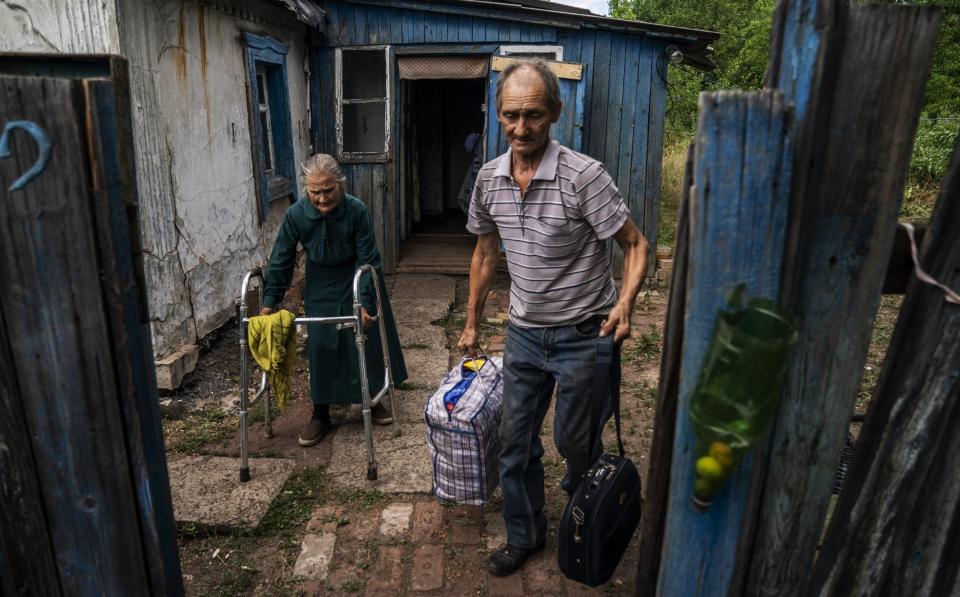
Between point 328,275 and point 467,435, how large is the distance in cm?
166

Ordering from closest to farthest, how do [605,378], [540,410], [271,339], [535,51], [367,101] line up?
[605,378] < [540,410] < [271,339] < [535,51] < [367,101]

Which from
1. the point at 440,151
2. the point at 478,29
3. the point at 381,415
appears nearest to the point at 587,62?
the point at 478,29

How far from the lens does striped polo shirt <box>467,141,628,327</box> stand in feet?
8.59

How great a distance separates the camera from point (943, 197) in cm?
140

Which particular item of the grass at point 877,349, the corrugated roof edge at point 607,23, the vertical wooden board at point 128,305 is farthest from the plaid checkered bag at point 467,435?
the corrugated roof edge at point 607,23

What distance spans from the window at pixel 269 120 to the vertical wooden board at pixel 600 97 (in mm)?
3492

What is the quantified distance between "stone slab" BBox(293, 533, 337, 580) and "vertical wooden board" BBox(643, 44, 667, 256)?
5953 millimetres

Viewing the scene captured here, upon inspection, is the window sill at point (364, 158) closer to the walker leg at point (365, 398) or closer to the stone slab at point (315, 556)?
the walker leg at point (365, 398)

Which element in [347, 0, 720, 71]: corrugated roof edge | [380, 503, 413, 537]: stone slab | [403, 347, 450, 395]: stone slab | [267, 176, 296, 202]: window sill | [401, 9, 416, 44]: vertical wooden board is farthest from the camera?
[401, 9, 416, 44]: vertical wooden board

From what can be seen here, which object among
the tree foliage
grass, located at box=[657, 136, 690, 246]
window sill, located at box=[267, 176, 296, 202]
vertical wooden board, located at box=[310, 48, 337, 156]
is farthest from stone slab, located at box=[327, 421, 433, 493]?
the tree foliage

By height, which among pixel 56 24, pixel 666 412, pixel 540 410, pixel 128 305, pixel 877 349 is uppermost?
pixel 56 24

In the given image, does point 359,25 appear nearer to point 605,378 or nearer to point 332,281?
point 332,281

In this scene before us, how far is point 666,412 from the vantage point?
156 cm

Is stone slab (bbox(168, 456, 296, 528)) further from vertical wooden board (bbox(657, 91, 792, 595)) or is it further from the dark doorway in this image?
the dark doorway
